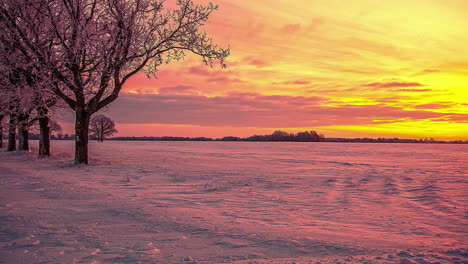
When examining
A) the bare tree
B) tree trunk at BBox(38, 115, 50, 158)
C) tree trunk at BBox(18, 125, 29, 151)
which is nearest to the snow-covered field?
the bare tree

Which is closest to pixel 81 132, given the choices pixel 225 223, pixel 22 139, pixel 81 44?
pixel 81 44

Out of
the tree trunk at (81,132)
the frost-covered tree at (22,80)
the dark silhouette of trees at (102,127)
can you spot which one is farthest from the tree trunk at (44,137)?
the dark silhouette of trees at (102,127)

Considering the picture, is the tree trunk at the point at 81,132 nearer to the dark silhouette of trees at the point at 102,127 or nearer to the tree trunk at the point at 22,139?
the tree trunk at the point at 22,139

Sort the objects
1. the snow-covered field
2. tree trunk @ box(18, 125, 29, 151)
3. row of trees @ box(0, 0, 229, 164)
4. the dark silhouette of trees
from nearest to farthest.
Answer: the snow-covered field < row of trees @ box(0, 0, 229, 164) < tree trunk @ box(18, 125, 29, 151) < the dark silhouette of trees

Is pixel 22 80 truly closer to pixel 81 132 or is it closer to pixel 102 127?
pixel 81 132

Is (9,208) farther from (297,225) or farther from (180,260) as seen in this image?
(297,225)

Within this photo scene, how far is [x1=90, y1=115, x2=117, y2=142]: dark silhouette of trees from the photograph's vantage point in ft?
309

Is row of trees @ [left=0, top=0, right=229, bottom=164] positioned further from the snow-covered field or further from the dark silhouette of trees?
the dark silhouette of trees

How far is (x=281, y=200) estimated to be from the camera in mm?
10531

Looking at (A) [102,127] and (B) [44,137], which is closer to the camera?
(B) [44,137]

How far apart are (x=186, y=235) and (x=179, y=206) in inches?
110

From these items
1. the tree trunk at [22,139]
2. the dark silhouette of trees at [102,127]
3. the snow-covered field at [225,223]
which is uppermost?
the dark silhouette of trees at [102,127]

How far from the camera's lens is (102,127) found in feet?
319

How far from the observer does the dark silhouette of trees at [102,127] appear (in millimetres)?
94312
